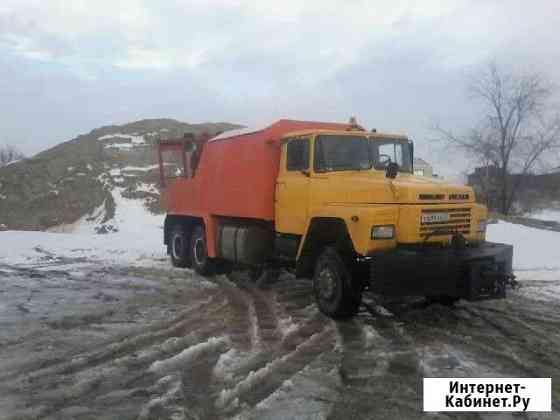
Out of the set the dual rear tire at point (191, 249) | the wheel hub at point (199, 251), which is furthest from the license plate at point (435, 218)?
the wheel hub at point (199, 251)

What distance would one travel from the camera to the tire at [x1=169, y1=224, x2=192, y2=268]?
12797mm

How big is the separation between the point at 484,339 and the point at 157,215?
73.9 feet

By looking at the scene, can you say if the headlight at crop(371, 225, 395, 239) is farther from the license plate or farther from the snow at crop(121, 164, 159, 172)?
the snow at crop(121, 164, 159, 172)

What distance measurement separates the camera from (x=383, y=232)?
7297 millimetres

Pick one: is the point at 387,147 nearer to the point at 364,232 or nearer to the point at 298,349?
the point at 364,232

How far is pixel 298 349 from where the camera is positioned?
6.55 metres

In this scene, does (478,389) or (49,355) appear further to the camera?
(49,355)

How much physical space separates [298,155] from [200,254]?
4091mm

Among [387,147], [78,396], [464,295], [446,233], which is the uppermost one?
[387,147]

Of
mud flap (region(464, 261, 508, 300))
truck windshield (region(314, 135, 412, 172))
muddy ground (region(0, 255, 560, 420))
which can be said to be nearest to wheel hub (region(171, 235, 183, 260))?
muddy ground (region(0, 255, 560, 420))

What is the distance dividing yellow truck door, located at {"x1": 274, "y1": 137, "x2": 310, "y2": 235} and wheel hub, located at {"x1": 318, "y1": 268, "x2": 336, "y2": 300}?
0.93 meters

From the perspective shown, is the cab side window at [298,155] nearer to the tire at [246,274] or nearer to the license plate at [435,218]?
the license plate at [435,218]

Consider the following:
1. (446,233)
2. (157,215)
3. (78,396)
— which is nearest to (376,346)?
(446,233)

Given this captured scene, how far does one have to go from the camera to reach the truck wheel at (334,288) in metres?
7.69
